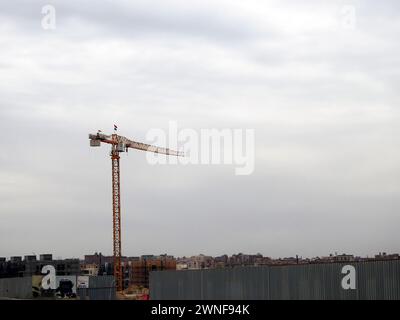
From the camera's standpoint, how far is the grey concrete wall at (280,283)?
44.2 meters

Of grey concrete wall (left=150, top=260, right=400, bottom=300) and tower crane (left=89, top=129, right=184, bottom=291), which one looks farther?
tower crane (left=89, top=129, right=184, bottom=291)

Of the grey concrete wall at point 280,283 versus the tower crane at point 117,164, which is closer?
the grey concrete wall at point 280,283

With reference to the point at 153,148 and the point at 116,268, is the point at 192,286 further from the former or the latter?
the point at 153,148

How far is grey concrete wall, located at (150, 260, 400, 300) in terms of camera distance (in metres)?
44.2

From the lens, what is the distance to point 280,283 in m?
51.5

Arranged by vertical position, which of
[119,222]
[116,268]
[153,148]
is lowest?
[116,268]

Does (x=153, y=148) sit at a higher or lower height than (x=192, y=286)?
higher

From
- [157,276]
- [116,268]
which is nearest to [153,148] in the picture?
[116,268]

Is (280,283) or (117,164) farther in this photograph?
(117,164)
